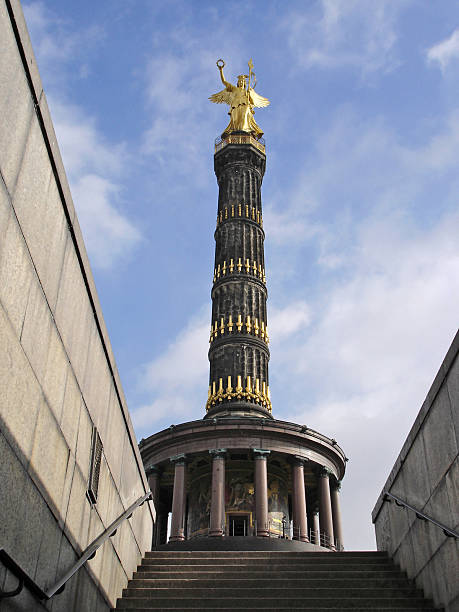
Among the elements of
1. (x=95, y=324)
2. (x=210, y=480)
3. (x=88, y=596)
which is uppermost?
(x=210, y=480)

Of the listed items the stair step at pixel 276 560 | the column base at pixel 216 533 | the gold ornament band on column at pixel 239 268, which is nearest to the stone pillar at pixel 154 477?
the column base at pixel 216 533

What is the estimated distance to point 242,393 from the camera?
106 ft

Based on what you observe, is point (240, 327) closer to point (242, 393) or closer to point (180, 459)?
point (242, 393)

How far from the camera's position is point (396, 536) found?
1305cm

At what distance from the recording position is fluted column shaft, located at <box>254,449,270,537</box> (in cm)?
2609

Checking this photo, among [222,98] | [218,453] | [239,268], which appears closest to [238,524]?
[218,453]

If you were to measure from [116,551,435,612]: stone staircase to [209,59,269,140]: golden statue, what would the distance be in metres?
33.2

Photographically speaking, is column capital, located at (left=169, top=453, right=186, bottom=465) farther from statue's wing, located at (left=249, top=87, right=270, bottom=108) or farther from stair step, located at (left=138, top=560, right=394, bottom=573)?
statue's wing, located at (left=249, top=87, right=270, bottom=108)

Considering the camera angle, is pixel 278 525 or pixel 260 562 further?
pixel 278 525

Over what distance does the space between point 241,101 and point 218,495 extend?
2641 cm

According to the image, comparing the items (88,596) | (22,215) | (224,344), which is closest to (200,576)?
(88,596)

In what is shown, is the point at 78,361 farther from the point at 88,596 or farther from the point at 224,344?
the point at 224,344

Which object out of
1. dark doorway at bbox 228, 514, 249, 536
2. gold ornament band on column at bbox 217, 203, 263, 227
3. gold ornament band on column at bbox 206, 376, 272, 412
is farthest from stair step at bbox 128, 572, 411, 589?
gold ornament band on column at bbox 217, 203, 263, 227

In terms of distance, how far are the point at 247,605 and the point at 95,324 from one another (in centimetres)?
505
